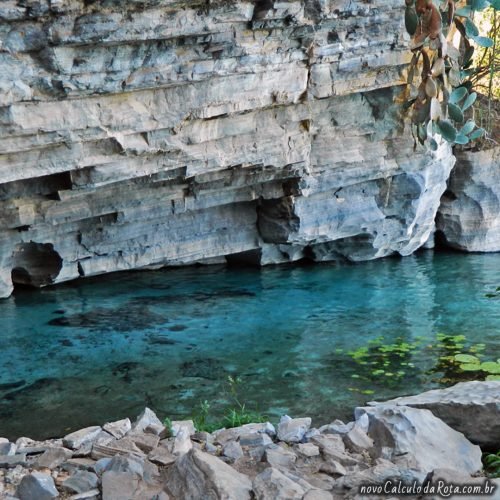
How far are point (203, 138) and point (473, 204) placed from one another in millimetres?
5342

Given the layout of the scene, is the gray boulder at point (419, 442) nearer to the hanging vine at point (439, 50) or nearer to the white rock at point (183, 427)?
the white rock at point (183, 427)

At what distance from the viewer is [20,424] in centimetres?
517

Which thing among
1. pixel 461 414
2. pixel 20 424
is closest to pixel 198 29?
pixel 20 424

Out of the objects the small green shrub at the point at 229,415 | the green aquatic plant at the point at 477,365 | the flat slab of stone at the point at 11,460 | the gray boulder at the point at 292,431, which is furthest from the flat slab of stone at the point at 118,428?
the green aquatic plant at the point at 477,365

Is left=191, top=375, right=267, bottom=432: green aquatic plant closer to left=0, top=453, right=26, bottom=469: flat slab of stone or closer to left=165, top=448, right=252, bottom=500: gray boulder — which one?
left=0, top=453, right=26, bottom=469: flat slab of stone

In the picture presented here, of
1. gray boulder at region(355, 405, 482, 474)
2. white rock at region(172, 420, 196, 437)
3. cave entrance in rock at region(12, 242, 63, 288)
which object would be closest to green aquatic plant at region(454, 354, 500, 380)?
gray boulder at region(355, 405, 482, 474)

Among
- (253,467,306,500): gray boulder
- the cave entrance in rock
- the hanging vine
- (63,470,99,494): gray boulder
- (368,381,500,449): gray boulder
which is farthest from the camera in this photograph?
the cave entrance in rock

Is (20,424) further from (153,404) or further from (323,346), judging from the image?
(323,346)

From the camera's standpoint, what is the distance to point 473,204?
38.1ft

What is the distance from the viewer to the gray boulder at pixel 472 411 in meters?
3.53

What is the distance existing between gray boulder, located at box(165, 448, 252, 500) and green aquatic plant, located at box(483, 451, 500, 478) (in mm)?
1099

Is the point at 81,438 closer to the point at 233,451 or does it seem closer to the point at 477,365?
the point at 233,451

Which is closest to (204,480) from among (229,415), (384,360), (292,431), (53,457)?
(53,457)

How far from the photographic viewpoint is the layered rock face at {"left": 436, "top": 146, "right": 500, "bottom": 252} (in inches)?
453
